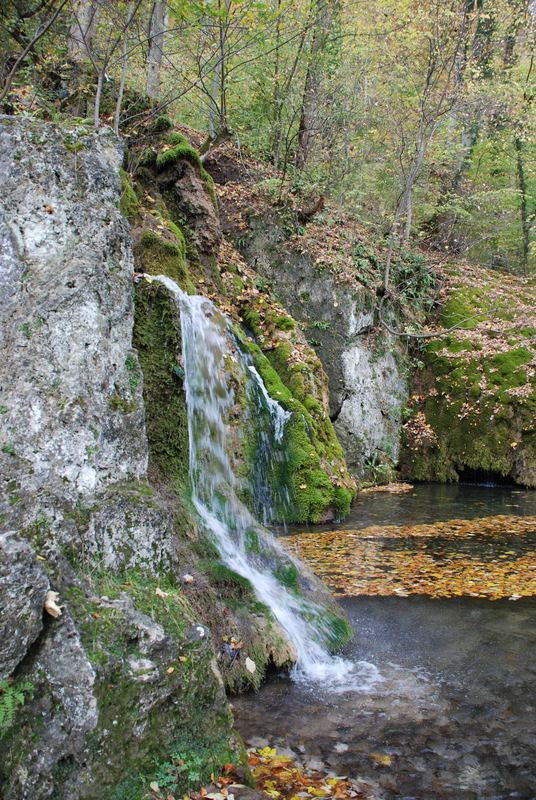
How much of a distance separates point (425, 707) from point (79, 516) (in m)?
2.83

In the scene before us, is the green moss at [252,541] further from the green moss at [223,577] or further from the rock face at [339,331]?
the rock face at [339,331]

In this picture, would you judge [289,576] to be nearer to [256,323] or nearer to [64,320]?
[64,320]

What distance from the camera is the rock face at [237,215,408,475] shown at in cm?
1372

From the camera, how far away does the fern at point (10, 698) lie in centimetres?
233

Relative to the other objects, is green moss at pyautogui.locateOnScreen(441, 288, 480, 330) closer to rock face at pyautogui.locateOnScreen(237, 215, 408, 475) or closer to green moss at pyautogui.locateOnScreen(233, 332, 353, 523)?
rock face at pyautogui.locateOnScreen(237, 215, 408, 475)

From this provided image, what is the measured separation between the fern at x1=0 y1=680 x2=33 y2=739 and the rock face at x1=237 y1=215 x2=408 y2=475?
11395 mm

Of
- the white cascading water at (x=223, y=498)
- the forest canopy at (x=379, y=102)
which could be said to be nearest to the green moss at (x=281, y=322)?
the white cascading water at (x=223, y=498)

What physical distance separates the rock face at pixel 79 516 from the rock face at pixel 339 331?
31.2ft

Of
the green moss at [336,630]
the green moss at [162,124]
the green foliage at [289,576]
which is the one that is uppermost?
the green moss at [162,124]

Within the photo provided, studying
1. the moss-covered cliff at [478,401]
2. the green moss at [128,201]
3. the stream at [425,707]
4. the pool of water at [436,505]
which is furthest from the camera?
the moss-covered cliff at [478,401]

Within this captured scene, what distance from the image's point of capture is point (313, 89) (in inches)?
575

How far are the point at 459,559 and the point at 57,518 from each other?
20.2ft

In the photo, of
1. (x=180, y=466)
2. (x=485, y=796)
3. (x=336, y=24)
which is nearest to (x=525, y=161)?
(x=336, y=24)

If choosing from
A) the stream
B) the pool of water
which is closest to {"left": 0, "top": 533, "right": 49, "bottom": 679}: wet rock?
the stream
